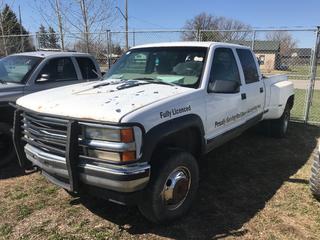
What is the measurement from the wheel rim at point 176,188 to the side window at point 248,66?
2.27 meters

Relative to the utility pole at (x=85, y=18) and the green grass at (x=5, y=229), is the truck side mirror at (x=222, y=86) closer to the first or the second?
the green grass at (x=5, y=229)

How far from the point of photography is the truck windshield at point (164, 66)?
447 centimetres

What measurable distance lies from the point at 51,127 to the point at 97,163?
666 millimetres

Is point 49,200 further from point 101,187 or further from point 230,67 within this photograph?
point 230,67

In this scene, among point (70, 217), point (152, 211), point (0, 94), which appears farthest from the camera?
point (0, 94)

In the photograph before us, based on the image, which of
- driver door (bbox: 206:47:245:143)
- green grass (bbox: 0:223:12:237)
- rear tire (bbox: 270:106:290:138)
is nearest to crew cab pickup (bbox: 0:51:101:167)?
green grass (bbox: 0:223:12:237)

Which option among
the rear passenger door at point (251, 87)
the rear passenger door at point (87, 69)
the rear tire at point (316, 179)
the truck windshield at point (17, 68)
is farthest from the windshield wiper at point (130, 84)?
the rear passenger door at point (87, 69)

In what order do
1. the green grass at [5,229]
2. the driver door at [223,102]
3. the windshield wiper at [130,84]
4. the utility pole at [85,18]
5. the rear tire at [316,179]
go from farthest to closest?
the utility pole at [85,18]
the driver door at [223,102]
the rear tire at [316,179]
the windshield wiper at [130,84]
the green grass at [5,229]

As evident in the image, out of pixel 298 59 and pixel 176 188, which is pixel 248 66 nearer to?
pixel 176 188

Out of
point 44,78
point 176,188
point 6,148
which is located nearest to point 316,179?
point 176,188

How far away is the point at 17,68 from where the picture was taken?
21.3 ft

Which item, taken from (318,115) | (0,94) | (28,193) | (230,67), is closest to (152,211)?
(28,193)

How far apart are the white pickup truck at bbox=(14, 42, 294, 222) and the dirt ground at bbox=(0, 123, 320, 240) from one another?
34cm

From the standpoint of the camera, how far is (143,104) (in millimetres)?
3469
